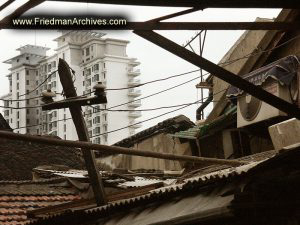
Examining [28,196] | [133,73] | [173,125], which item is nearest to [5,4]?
[28,196]

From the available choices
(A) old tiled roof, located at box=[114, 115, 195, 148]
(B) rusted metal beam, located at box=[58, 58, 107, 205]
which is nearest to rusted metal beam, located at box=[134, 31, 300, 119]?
(B) rusted metal beam, located at box=[58, 58, 107, 205]

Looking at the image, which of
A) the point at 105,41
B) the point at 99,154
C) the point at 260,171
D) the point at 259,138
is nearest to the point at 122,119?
the point at 105,41

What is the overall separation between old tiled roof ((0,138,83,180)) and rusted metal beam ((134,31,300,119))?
15.4 metres

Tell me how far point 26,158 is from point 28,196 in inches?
224

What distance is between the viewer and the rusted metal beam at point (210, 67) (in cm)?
524

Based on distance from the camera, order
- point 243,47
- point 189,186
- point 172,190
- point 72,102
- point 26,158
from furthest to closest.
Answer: point 26,158 → point 243,47 → point 72,102 → point 172,190 → point 189,186

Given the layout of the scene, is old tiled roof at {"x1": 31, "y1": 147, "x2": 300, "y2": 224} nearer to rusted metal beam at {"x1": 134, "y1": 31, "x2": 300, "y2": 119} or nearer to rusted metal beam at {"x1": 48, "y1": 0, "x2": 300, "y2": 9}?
rusted metal beam at {"x1": 134, "y1": 31, "x2": 300, "y2": 119}

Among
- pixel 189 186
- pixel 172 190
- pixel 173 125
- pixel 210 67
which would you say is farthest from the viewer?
pixel 173 125

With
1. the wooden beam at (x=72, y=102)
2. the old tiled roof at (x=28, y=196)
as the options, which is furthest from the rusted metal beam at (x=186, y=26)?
the old tiled roof at (x=28, y=196)

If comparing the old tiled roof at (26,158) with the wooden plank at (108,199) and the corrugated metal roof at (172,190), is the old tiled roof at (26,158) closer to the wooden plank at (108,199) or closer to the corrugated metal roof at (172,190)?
the wooden plank at (108,199)

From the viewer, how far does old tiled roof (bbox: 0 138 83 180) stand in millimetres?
20125

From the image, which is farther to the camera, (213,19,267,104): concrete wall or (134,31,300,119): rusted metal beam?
(213,19,267,104): concrete wall

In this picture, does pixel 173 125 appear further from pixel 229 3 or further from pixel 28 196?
pixel 229 3

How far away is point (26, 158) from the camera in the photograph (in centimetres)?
2073
